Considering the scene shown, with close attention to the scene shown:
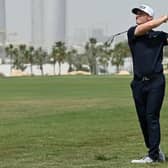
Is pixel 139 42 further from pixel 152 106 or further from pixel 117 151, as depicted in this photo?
pixel 117 151

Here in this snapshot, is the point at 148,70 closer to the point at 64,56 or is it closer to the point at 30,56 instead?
the point at 64,56

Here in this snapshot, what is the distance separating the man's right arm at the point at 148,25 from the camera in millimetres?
8609

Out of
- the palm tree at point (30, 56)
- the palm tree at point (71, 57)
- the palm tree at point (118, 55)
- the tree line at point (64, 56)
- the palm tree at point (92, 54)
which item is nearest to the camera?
the palm tree at point (118, 55)

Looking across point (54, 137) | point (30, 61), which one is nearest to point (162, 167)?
point (54, 137)

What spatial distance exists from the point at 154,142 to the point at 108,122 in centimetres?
879

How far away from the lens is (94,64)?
17725 cm

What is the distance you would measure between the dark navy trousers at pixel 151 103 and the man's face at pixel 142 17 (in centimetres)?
Answer: 82

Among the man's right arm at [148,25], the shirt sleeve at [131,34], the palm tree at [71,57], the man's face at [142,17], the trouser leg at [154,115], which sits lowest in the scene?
the palm tree at [71,57]

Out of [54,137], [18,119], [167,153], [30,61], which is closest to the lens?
[167,153]

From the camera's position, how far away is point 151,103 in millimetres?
9062

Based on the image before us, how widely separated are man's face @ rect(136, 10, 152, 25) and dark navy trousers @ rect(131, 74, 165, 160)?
0.82 m

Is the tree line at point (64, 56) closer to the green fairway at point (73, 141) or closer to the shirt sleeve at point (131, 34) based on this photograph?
the green fairway at point (73, 141)

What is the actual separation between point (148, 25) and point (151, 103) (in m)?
1.13

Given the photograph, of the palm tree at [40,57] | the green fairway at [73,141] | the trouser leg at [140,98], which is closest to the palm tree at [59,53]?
the palm tree at [40,57]
